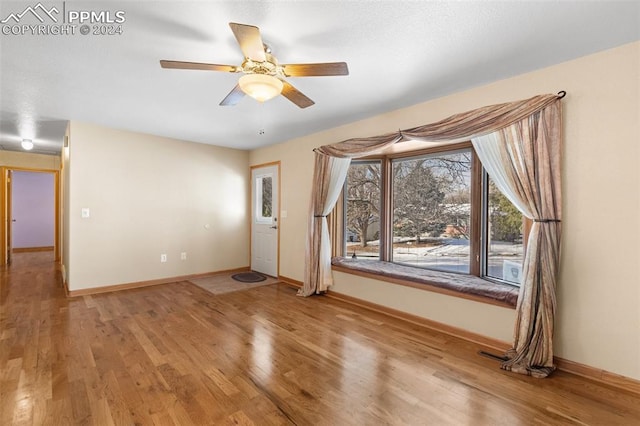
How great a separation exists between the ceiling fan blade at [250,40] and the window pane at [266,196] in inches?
135

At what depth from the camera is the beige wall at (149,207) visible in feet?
12.7

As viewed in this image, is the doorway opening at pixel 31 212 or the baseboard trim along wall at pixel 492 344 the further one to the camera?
the doorway opening at pixel 31 212

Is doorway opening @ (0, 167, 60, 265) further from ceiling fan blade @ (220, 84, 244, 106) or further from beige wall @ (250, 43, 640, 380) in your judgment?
beige wall @ (250, 43, 640, 380)

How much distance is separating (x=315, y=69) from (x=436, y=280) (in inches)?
89.7

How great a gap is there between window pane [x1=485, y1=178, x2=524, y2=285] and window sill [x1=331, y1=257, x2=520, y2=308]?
167mm

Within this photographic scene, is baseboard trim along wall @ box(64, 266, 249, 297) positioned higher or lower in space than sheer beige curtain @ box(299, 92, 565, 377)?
lower

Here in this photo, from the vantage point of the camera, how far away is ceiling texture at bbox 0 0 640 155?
1639mm

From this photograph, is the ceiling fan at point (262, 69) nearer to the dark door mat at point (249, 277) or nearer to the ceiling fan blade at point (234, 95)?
the ceiling fan blade at point (234, 95)

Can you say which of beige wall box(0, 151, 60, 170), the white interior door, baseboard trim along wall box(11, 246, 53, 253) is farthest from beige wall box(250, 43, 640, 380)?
baseboard trim along wall box(11, 246, 53, 253)

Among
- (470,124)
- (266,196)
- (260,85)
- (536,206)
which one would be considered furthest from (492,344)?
(266,196)

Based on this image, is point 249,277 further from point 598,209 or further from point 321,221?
point 598,209

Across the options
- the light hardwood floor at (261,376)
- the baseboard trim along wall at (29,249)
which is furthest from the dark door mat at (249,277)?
the baseboard trim along wall at (29,249)

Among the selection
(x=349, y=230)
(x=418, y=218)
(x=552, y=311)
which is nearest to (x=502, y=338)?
(x=552, y=311)

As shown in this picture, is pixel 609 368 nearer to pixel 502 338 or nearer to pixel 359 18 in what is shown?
pixel 502 338
